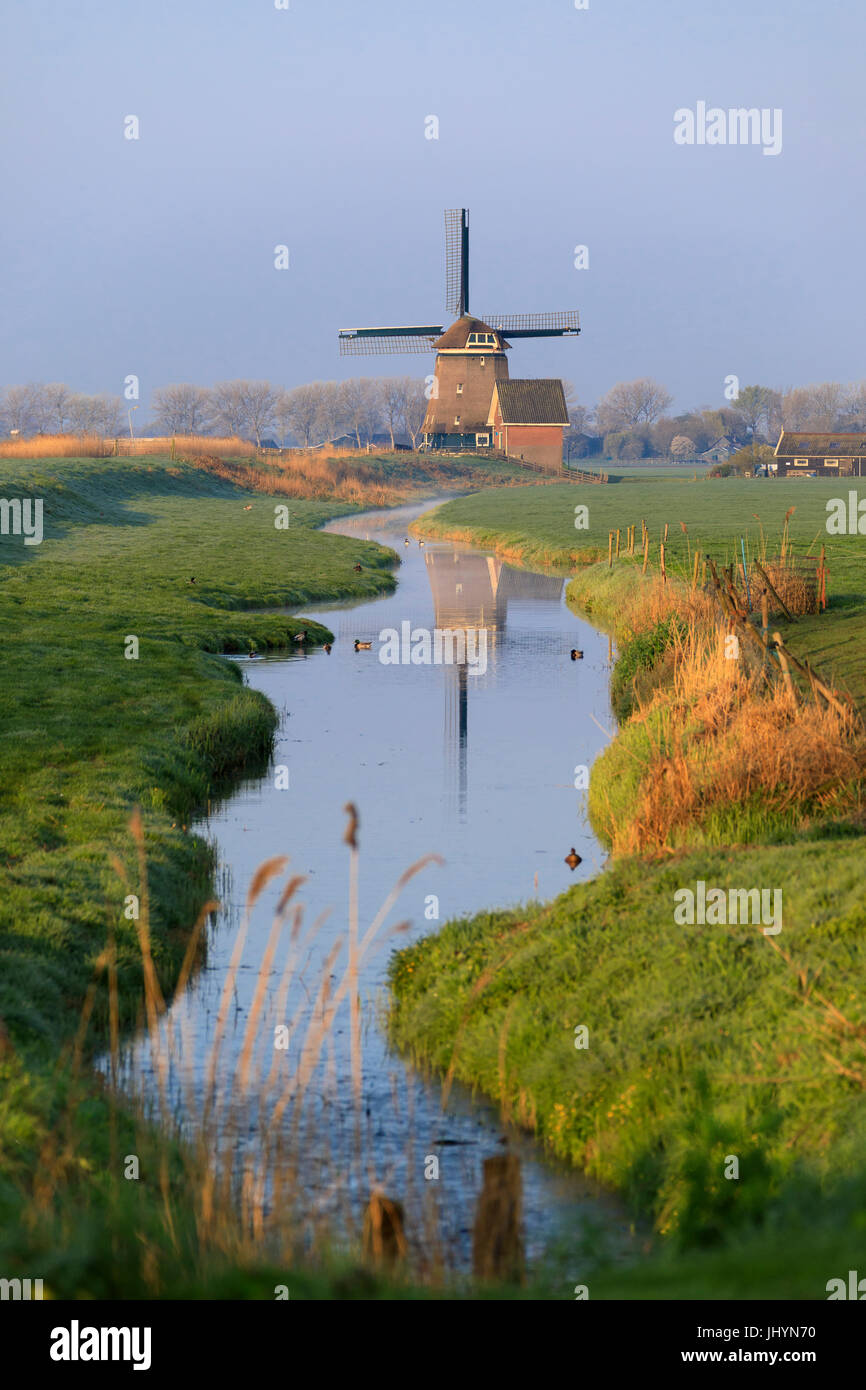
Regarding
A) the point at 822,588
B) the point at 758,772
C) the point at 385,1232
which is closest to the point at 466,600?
the point at 822,588

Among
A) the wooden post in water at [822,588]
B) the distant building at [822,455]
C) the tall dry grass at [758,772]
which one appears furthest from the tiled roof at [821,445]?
the tall dry grass at [758,772]

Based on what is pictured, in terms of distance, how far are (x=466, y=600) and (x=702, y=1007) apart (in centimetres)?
3209

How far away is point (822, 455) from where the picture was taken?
495 ft

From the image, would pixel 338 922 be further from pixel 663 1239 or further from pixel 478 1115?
pixel 663 1239

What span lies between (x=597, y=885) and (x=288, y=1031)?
3006 mm

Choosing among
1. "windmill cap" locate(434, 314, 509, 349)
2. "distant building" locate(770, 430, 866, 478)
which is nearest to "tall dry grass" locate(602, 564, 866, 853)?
"windmill cap" locate(434, 314, 509, 349)

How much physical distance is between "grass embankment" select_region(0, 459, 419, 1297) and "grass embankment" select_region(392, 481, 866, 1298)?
1.98 m

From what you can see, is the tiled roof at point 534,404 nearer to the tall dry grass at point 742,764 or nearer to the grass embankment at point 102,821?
the grass embankment at point 102,821

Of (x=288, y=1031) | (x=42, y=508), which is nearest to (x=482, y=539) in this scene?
(x=42, y=508)

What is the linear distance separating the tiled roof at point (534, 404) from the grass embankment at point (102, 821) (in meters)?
74.7

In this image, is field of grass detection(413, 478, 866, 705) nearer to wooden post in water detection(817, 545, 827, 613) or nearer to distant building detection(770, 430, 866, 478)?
wooden post in water detection(817, 545, 827, 613)

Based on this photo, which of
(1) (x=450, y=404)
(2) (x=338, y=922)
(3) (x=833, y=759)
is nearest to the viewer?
(2) (x=338, y=922)

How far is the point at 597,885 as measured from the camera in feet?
39.4

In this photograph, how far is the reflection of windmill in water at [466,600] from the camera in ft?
73.4
